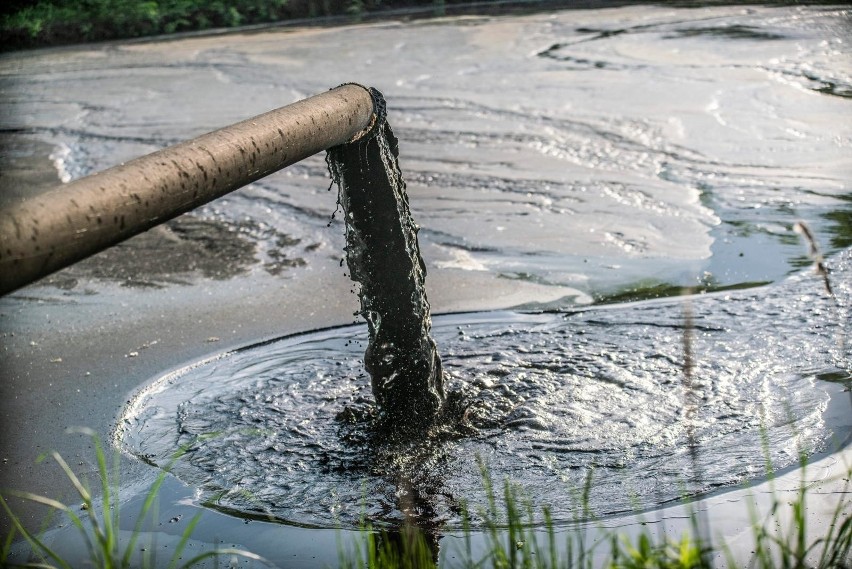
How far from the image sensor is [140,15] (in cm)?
1653

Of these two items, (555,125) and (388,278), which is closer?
(388,278)

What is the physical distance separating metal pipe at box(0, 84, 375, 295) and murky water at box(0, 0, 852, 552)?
0.76 m

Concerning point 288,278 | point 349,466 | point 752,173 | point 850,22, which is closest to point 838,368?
point 349,466

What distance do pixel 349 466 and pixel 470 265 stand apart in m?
2.29

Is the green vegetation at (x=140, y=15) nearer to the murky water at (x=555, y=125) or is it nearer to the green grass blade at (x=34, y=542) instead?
the murky water at (x=555, y=125)

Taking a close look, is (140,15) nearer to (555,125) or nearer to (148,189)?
(555,125)

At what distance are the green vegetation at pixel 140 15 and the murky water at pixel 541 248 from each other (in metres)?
3.91

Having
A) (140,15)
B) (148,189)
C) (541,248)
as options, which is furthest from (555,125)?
(140,15)

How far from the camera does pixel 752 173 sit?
7.02m

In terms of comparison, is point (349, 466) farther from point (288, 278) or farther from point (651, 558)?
point (288, 278)

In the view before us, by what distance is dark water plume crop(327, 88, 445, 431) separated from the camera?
387 cm

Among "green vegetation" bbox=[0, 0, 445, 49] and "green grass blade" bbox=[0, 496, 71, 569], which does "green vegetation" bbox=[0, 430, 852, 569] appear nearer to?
"green grass blade" bbox=[0, 496, 71, 569]

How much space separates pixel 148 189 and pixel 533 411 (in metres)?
1.92

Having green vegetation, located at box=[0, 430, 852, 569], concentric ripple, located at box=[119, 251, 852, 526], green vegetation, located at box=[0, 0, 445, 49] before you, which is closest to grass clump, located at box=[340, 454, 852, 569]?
green vegetation, located at box=[0, 430, 852, 569]
